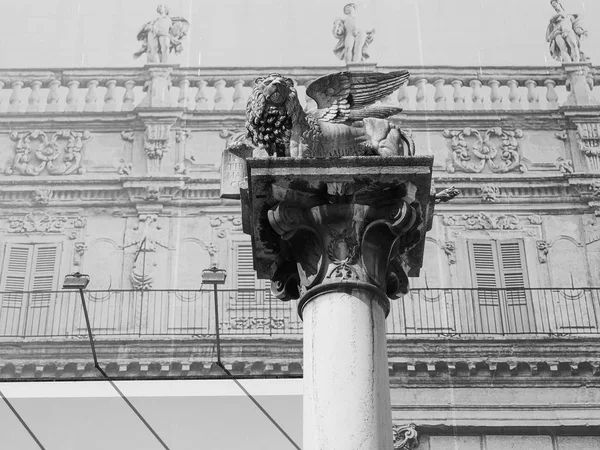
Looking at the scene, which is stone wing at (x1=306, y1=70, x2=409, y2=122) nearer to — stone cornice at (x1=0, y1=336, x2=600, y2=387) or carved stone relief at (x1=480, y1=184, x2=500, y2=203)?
stone cornice at (x1=0, y1=336, x2=600, y2=387)

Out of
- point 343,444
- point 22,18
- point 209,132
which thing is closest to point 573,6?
point 209,132

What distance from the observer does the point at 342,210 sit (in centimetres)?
794

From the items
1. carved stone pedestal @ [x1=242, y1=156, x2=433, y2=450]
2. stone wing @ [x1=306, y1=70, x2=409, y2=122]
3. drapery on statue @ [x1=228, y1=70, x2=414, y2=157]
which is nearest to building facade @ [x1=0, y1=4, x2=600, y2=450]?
stone wing @ [x1=306, y1=70, x2=409, y2=122]

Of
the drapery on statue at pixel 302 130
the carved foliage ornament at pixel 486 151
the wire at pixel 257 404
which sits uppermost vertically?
the carved foliage ornament at pixel 486 151

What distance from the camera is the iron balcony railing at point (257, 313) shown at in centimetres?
2159

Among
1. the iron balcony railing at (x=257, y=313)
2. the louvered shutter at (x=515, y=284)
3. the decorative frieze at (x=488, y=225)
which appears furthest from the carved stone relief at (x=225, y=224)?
the louvered shutter at (x=515, y=284)

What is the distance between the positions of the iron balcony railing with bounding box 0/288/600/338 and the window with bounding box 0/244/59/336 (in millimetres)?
21

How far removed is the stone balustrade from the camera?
2362cm

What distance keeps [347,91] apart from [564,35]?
17215mm

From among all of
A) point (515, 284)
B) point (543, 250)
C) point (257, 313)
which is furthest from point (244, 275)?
point (543, 250)

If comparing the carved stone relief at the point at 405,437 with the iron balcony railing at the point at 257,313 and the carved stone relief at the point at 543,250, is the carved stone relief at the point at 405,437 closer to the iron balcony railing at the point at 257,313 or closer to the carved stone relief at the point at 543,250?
the iron balcony railing at the point at 257,313

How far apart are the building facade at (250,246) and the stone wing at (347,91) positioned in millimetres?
12005

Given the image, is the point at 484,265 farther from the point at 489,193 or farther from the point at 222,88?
the point at 222,88

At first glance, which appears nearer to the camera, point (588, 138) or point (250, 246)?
point (250, 246)
